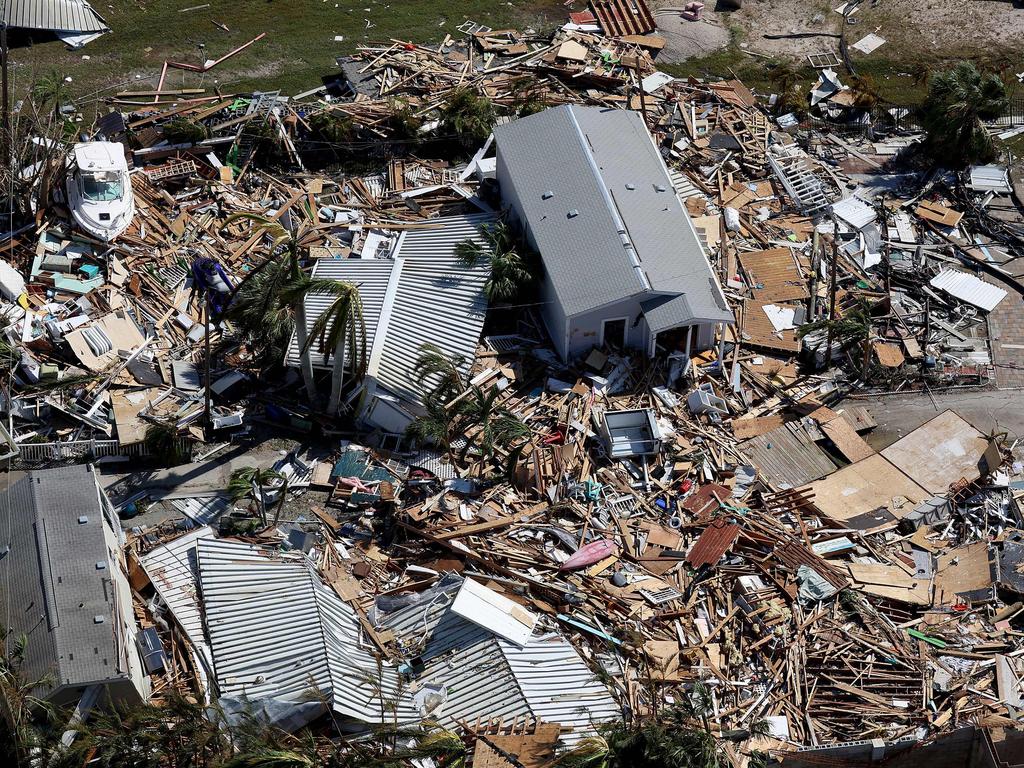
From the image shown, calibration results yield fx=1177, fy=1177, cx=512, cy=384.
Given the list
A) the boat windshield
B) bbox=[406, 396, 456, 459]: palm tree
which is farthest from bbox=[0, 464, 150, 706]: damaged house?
the boat windshield

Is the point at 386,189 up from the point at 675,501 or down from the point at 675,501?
up

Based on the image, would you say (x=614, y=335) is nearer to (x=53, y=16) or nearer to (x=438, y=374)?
(x=438, y=374)

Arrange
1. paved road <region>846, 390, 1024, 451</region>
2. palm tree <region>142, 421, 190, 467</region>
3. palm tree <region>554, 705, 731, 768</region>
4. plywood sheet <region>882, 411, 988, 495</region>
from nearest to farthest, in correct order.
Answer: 1. palm tree <region>554, 705, 731, 768</region>
2. palm tree <region>142, 421, 190, 467</region>
3. plywood sheet <region>882, 411, 988, 495</region>
4. paved road <region>846, 390, 1024, 451</region>

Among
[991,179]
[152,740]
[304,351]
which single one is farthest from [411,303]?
[991,179]

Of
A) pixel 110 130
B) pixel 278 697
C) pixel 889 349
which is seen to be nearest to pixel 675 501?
pixel 889 349

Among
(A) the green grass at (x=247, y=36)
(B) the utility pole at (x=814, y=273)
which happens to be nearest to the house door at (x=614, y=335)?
(B) the utility pole at (x=814, y=273)

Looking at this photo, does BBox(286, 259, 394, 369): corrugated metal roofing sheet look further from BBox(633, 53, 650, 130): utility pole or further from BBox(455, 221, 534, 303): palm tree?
BBox(633, 53, 650, 130): utility pole

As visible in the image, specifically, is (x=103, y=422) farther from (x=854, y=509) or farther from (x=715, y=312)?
(x=854, y=509)
